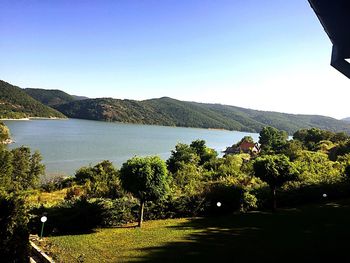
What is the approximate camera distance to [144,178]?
13281 millimetres

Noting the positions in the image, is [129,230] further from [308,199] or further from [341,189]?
[341,189]

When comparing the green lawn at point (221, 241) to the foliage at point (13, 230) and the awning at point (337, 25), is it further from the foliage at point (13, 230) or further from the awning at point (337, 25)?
the awning at point (337, 25)

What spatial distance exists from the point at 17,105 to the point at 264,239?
193 m

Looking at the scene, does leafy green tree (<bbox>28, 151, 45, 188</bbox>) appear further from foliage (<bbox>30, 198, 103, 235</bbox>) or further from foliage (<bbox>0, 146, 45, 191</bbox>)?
foliage (<bbox>30, 198, 103, 235</bbox>)

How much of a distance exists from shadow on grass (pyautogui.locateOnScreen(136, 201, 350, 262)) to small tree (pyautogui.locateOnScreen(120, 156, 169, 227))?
179cm

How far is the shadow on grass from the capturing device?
1009cm

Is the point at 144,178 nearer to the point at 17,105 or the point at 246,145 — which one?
the point at 246,145

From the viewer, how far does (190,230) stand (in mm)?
13312

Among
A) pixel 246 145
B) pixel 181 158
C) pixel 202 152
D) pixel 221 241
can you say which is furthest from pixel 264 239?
pixel 246 145

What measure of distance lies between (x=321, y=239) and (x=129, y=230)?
7.43 metres

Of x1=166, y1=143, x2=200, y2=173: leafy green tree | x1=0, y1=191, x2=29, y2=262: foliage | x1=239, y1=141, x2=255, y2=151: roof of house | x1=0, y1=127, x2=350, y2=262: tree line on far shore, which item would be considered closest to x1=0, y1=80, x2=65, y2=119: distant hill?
x1=239, y1=141, x2=255, y2=151: roof of house

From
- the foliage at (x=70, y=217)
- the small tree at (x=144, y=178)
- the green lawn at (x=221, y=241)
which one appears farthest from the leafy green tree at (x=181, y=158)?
the foliage at (x=70, y=217)

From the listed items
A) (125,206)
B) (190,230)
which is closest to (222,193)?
(190,230)

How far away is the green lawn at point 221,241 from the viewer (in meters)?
10.1
